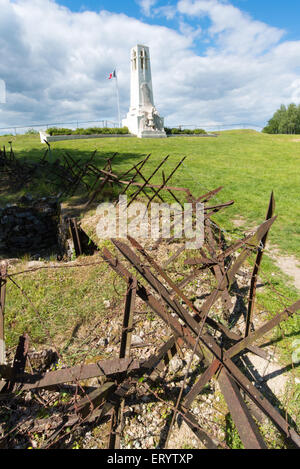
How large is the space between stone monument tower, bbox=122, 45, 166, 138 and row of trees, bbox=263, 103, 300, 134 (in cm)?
5252

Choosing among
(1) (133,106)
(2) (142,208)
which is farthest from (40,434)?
(1) (133,106)

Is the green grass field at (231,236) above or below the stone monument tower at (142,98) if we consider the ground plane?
below

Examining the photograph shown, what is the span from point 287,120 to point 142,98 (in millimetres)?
54661

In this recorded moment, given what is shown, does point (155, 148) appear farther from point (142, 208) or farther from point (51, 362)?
point (51, 362)

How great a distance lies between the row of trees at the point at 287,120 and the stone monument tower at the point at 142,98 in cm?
5252

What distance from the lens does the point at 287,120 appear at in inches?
2500

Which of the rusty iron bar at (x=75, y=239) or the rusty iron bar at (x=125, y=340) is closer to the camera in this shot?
Answer: the rusty iron bar at (x=125, y=340)

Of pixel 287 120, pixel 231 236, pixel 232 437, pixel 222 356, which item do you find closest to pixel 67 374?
pixel 222 356

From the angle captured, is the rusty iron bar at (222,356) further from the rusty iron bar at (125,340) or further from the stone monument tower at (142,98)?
the stone monument tower at (142,98)

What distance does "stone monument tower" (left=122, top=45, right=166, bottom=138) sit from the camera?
77.0 feet

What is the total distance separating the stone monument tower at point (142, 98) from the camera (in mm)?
23484

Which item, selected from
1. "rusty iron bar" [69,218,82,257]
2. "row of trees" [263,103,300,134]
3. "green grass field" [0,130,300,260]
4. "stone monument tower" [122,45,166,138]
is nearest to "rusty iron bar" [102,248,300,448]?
"rusty iron bar" [69,218,82,257]

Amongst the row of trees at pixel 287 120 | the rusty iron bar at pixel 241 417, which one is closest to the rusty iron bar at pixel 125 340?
the rusty iron bar at pixel 241 417
